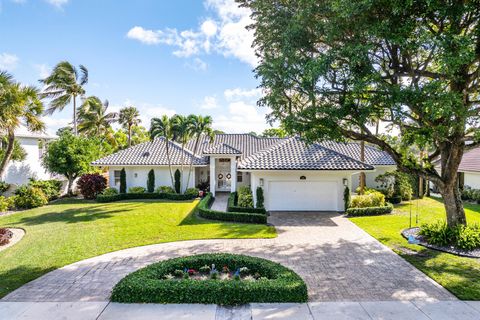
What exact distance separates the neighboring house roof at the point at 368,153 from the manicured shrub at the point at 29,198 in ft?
76.5

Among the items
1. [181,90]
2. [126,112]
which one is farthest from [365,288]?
[126,112]

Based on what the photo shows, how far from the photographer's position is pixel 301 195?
1816 centimetres

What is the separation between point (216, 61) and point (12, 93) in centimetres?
1328

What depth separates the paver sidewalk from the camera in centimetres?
614

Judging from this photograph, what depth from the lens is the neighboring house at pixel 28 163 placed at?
25734 mm

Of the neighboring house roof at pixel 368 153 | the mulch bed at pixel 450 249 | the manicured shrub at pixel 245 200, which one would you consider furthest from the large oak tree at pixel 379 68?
the neighboring house roof at pixel 368 153

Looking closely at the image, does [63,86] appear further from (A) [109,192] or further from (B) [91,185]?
(A) [109,192]

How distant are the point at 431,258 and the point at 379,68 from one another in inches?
286

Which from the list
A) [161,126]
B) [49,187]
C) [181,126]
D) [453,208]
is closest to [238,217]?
[453,208]

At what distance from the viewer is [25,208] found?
21141 mm

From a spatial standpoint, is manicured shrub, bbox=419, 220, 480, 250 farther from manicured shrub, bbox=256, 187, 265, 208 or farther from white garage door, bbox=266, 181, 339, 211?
manicured shrub, bbox=256, 187, 265, 208

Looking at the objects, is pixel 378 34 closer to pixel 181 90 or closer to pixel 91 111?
pixel 181 90

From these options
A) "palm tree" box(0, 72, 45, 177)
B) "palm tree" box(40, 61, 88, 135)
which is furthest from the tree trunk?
"palm tree" box(40, 61, 88, 135)

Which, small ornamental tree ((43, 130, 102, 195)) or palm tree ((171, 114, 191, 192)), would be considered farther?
small ornamental tree ((43, 130, 102, 195))
